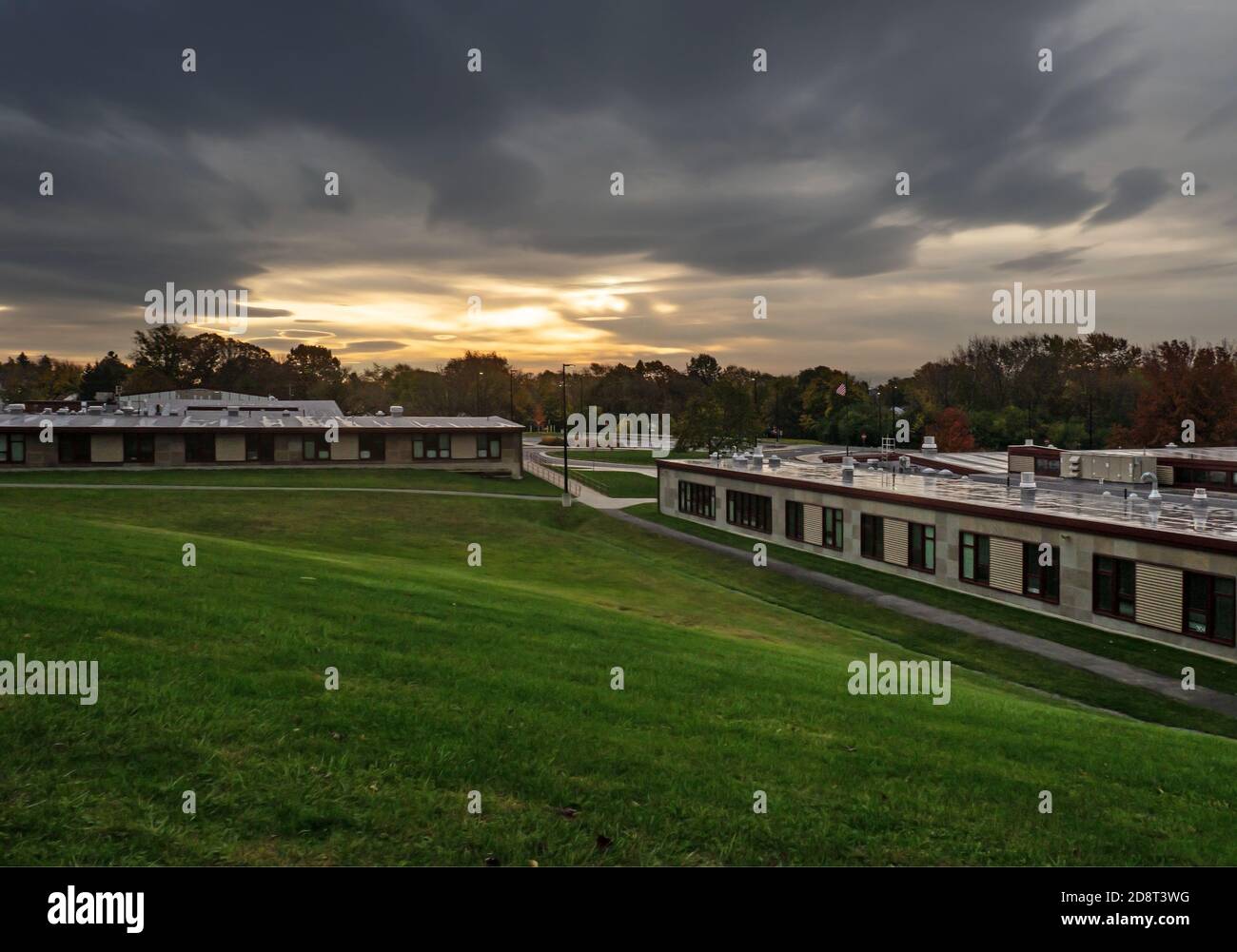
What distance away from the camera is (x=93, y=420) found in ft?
202

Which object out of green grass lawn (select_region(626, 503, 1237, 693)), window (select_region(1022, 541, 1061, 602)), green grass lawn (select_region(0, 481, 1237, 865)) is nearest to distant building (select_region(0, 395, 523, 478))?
green grass lawn (select_region(626, 503, 1237, 693))

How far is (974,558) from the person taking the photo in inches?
Result: 1291

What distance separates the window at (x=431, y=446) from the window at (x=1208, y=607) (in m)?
53.2

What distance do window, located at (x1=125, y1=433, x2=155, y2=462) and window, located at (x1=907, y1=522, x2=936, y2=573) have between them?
52918 millimetres

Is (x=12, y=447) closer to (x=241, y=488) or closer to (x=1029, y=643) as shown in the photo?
(x=241, y=488)

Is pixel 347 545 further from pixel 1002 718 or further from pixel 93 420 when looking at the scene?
pixel 93 420

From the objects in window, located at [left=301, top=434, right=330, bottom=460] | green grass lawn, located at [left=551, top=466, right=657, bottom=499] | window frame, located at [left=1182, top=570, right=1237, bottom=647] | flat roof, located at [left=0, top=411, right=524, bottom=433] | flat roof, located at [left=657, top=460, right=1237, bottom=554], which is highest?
flat roof, located at [left=0, top=411, right=524, bottom=433]

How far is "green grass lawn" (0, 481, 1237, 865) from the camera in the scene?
296 inches

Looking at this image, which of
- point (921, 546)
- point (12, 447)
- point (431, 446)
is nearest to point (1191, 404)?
point (921, 546)

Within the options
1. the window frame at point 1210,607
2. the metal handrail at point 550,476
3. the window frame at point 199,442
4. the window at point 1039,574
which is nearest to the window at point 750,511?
the metal handrail at point 550,476

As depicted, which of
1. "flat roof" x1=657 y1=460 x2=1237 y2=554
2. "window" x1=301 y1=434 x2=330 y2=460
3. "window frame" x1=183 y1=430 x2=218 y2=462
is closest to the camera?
"flat roof" x1=657 y1=460 x2=1237 y2=554

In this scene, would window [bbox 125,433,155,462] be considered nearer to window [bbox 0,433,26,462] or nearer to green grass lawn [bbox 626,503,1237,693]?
window [bbox 0,433,26,462]

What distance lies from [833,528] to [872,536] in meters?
2.99
